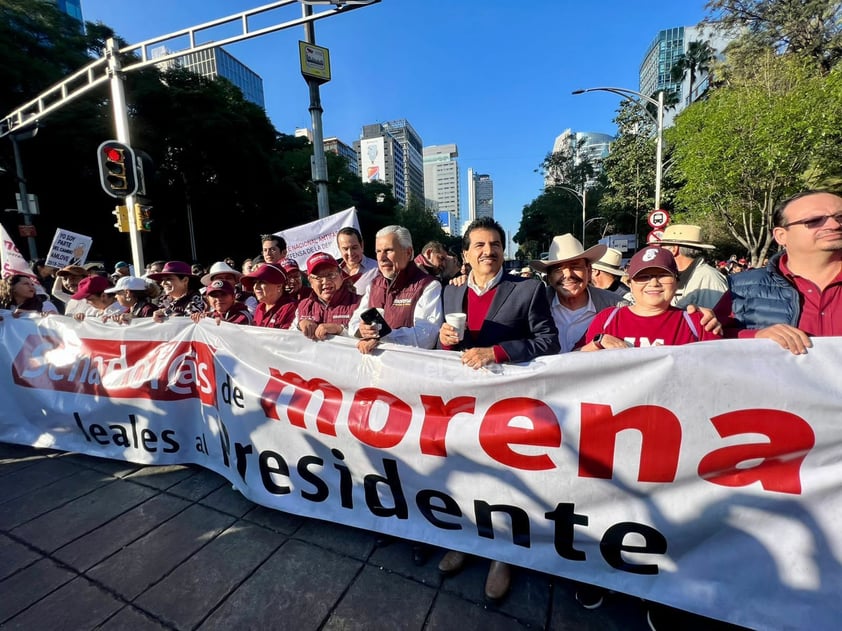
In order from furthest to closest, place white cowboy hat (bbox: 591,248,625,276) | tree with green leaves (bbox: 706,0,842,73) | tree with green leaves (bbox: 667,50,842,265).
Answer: tree with green leaves (bbox: 706,0,842,73)
tree with green leaves (bbox: 667,50,842,265)
white cowboy hat (bbox: 591,248,625,276)

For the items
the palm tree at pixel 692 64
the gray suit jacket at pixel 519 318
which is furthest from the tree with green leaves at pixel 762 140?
the palm tree at pixel 692 64

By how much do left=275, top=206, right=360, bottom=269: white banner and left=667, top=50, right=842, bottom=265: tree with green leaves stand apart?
40.4 ft

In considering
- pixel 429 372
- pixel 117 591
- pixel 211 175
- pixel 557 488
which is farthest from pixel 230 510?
pixel 211 175

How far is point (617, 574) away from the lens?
1.87 meters

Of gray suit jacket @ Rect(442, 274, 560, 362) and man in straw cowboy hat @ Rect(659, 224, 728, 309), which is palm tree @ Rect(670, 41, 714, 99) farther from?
gray suit jacket @ Rect(442, 274, 560, 362)

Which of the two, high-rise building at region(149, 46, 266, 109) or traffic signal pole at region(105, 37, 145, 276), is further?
high-rise building at region(149, 46, 266, 109)

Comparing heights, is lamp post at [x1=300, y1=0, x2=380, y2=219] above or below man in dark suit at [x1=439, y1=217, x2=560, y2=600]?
above

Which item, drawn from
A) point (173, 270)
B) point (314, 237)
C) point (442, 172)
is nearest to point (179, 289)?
point (173, 270)

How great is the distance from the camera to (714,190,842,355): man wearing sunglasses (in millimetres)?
1792

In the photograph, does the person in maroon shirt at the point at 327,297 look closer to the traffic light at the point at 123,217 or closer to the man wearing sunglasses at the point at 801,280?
the man wearing sunglasses at the point at 801,280

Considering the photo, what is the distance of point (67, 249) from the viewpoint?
643 centimetres

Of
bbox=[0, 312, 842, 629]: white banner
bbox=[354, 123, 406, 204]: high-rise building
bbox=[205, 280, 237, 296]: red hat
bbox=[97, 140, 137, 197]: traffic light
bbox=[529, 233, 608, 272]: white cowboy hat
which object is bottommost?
bbox=[0, 312, 842, 629]: white banner

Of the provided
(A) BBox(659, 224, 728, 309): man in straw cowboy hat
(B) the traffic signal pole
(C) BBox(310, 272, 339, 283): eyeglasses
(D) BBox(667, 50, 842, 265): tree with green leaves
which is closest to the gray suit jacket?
(C) BBox(310, 272, 339, 283): eyeglasses

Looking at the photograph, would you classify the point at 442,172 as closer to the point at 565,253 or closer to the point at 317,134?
the point at 317,134
